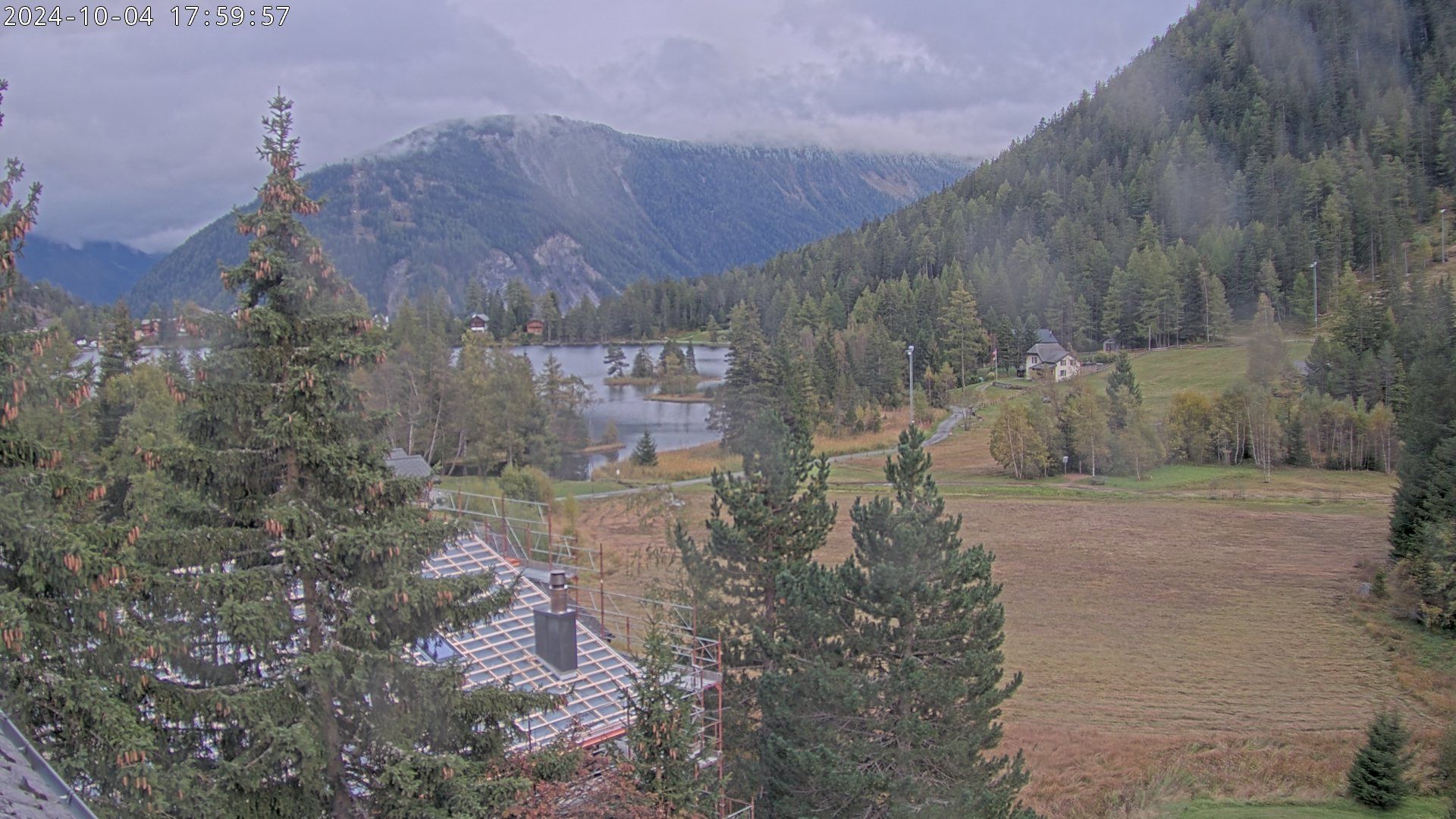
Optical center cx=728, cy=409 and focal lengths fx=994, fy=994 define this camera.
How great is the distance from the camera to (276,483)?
25.4 feet

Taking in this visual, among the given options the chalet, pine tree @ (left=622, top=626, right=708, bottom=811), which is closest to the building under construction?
pine tree @ (left=622, top=626, right=708, bottom=811)

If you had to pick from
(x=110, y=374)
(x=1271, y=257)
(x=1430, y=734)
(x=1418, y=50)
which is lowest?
(x=1430, y=734)

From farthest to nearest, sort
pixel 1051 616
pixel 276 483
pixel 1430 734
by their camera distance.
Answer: pixel 1051 616 < pixel 1430 734 < pixel 276 483

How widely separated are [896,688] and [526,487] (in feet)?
77.7

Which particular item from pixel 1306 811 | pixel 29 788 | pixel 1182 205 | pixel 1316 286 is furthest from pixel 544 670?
pixel 1182 205

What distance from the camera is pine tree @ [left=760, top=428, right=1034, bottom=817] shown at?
40.9 ft

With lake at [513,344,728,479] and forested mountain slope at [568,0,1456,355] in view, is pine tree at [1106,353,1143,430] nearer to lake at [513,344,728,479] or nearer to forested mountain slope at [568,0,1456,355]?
forested mountain slope at [568,0,1456,355]

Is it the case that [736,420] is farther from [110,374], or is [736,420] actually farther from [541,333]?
[541,333]

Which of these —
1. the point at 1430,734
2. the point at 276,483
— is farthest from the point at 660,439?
the point at 276,483

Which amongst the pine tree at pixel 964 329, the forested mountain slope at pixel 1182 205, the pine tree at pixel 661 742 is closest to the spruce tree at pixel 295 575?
the pine tree at pixel 661 742

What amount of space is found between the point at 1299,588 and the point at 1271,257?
59087mm

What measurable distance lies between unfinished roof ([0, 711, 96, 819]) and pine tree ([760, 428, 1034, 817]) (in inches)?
343

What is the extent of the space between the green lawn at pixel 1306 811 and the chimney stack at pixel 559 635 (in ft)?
35.1

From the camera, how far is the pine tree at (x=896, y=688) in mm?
12469
